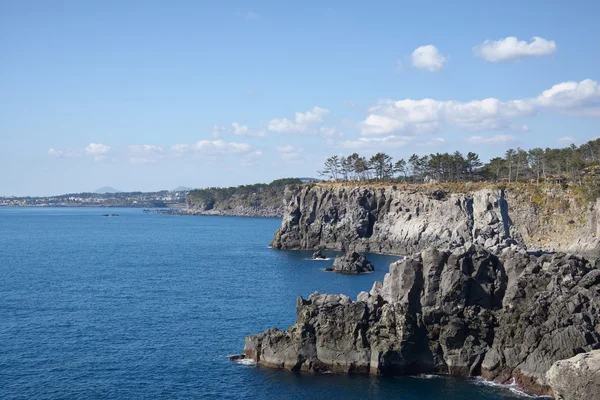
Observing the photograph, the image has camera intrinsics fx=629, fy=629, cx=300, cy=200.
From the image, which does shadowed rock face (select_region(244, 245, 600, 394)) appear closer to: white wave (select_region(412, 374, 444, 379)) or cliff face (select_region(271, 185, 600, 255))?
white wave (select_region(412, 374, 444, 379))

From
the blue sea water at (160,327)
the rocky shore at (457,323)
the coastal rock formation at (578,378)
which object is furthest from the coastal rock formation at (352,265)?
the coastal rock formation at (578,378)

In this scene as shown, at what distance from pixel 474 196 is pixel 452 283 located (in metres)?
89.0

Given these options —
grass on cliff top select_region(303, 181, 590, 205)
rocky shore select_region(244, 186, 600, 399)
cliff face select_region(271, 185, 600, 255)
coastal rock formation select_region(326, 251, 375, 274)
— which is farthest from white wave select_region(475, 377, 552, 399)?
grass on cliff top select_region(303, 181, 590, 205)

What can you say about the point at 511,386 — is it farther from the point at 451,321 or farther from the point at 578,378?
the point at 578,378

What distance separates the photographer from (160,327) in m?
74.6

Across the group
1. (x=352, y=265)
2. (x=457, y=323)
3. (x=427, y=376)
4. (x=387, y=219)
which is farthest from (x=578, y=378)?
(x=387, y=219)

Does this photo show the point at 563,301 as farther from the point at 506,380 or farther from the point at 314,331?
the point at 314,331

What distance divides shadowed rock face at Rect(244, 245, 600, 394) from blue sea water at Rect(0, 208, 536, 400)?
2.02 m

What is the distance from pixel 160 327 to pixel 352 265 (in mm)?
52591

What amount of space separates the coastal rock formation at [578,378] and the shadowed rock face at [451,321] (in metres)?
15.3

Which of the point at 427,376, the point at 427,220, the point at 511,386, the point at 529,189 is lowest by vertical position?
the point at 511,386

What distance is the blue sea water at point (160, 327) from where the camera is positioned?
179 ft

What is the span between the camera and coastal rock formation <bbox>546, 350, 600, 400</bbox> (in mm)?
37969

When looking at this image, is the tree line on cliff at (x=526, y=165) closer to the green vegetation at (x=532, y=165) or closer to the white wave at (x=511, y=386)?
the green vegetation at (x=532, y=165)
